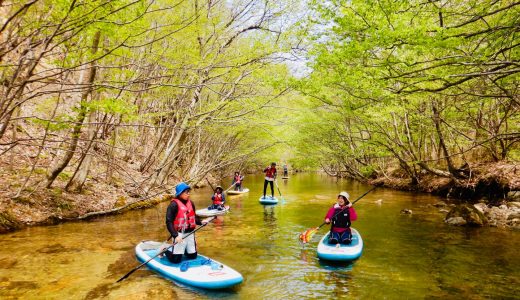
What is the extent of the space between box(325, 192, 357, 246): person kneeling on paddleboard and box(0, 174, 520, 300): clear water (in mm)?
673

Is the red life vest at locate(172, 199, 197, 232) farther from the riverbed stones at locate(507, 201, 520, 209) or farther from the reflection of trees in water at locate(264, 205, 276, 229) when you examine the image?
the riverbed stones at locate(507, 201, 520, 209)

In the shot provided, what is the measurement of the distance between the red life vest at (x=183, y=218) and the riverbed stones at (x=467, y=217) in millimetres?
9613

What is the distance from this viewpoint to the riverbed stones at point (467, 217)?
12094mm

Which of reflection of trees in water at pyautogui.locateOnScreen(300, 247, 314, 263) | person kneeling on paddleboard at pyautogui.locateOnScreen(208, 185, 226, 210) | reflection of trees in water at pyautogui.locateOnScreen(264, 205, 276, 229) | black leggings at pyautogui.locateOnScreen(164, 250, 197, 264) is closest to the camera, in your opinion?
black leggings at pyautogui.locateOnScreen(164, 250, 197, 264)

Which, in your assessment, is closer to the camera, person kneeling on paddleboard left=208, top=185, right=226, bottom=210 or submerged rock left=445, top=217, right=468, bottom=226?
submerged rock left=445, top=217, right=468, bottom=226

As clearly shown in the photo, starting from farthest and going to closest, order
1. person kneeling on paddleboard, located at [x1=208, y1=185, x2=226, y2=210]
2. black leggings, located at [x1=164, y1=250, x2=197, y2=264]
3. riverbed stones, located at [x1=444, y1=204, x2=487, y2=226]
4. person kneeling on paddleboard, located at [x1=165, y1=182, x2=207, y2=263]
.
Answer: person kneeling on paddleboard, located at [x1=208, y1=185, x2=226, y2=210] → riverbed stones, located at [x1=444, y1=204, x2=487, y2=226] → black leggings, located at [x1=164, y1=250, x2=197, y2=264] → person kneeling on paddleboard, located at [x1=165, y1=182, x2=207, y2=263]

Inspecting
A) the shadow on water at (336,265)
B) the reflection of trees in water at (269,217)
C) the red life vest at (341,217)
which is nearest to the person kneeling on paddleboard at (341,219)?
the red life vest at (341,217)

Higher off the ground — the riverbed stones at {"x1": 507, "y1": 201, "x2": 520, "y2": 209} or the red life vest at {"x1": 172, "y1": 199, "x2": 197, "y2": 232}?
the red life vest at {"x1": 172, "y1": 199, "x2": 197, "y2": 232}

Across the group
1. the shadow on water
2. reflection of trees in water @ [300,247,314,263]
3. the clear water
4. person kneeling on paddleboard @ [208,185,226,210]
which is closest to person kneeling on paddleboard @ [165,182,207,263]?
the clear water

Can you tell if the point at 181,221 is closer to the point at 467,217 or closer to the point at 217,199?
the point at 217,199

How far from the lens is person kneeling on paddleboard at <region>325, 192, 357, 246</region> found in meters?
8.60

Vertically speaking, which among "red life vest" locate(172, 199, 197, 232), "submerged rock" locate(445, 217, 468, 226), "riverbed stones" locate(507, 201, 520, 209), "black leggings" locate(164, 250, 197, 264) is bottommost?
"submerged rock" locate(445, 217, 468, 226)

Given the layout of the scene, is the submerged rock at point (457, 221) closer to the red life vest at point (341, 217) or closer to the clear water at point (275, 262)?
the clear water at point (275, 262)

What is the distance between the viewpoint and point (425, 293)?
21.1 feet
